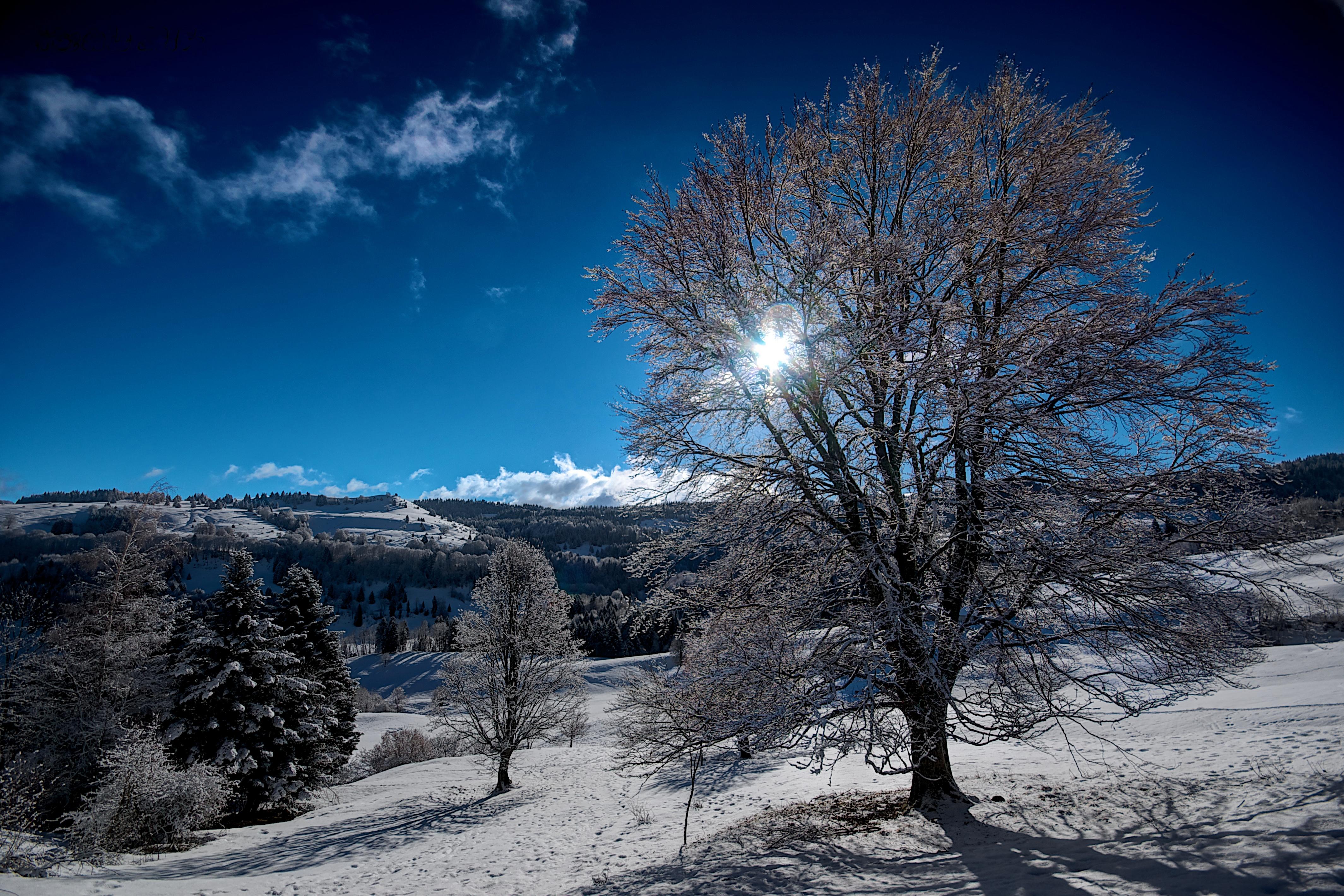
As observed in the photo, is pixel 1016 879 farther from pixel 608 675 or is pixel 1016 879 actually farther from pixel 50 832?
pixel 608 675

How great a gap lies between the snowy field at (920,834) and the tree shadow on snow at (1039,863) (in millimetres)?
25

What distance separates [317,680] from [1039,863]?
27756 mm

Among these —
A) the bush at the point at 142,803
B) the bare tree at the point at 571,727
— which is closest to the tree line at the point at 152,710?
the bush at the point at 142,803

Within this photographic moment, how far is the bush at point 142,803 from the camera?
37.3ft

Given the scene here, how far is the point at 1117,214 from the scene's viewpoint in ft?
22.3

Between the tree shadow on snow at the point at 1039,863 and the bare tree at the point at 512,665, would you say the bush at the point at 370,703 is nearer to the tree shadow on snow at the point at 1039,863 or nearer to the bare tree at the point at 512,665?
the bare tree at the point at 512,665

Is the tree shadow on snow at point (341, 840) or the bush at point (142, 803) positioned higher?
the bush at point (142, 803)

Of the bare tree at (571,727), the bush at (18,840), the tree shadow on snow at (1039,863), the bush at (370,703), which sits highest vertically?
the tree shadow on snow at (1039,863)

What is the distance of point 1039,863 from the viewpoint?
202 inches

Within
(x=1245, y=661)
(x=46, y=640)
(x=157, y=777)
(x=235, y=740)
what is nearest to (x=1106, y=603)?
(x=1245, y=661)

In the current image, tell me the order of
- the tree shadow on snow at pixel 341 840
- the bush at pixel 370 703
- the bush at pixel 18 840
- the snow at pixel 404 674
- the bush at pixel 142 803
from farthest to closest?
the snow at pixel 404 674, the bush at pixel 370 703, the bush at pixel 142 803, the tree shadow on snow at pixel 341 840, the bush at pixel 18 840

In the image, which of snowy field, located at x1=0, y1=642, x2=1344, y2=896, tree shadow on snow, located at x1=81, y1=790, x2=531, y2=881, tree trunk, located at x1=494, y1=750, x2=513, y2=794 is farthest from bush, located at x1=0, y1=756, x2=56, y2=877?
tree trunk, located at x1=494, y1=750, x2=513, y2=794

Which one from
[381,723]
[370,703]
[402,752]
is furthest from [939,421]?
[370,703]

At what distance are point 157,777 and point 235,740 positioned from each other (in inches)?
262
